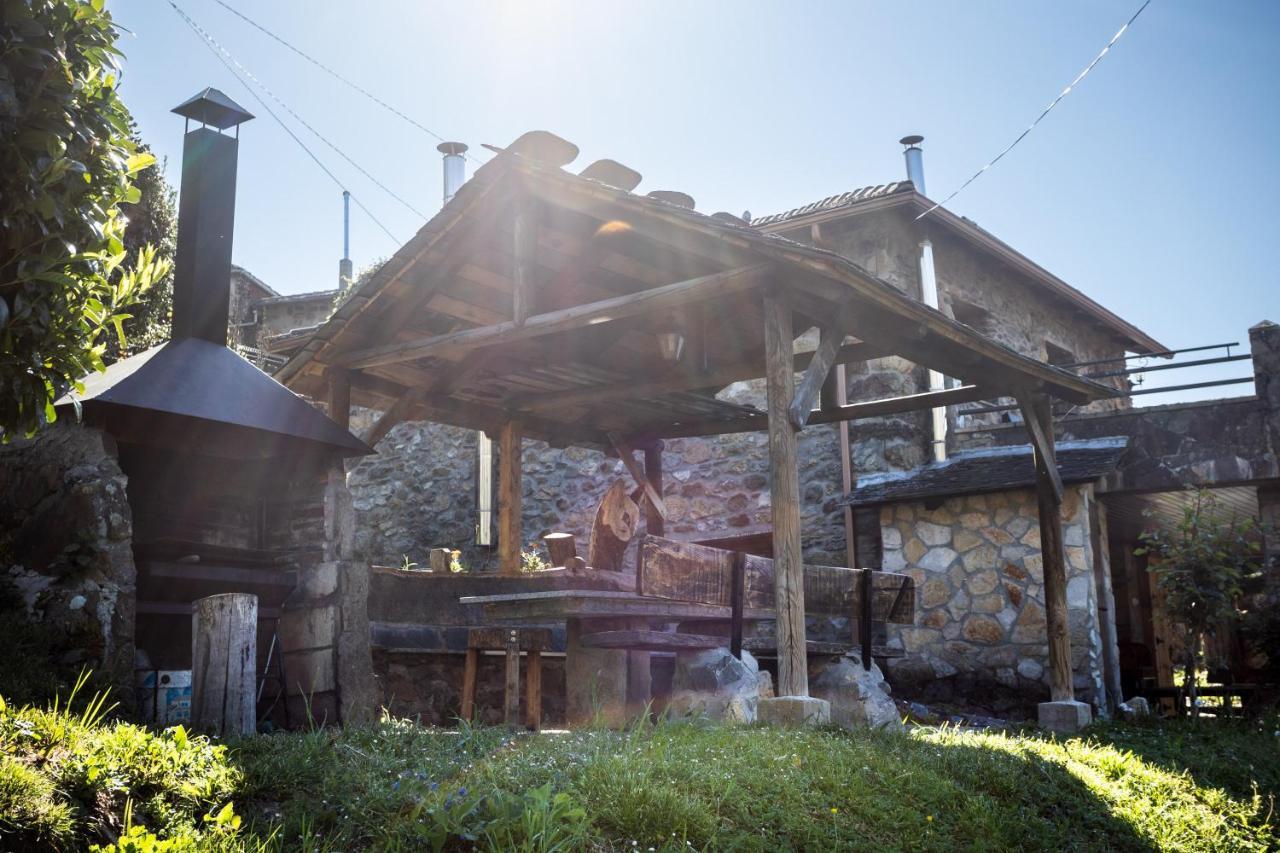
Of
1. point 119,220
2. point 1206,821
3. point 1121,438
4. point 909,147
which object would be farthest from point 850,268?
point 909,147

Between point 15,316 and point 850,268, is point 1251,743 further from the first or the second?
point 15,316

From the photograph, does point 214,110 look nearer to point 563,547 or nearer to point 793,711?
point 563,547

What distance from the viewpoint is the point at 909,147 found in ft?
53.4

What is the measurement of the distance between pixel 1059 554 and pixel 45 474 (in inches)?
302

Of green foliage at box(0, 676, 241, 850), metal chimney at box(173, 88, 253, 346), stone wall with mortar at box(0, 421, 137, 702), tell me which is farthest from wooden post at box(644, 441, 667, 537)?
green foliage at box(0, 676, 241, 850)

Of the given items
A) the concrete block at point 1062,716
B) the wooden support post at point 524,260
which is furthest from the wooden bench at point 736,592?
the wooden support post at point 524,260

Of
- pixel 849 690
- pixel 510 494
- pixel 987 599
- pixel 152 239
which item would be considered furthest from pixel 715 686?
pixel 152 239

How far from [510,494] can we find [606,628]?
4292mm

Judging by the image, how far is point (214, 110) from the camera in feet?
27.2

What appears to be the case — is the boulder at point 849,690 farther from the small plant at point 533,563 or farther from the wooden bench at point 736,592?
the small plant at point 533,563

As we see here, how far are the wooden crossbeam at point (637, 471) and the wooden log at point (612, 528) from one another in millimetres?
2594

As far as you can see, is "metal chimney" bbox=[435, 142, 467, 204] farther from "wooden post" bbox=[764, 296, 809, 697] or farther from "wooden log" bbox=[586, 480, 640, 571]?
"wooden post" bbox=[764, 296, 809, 697]

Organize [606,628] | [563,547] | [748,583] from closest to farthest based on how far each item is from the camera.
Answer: [606,628]
[748,583]
[563,547]

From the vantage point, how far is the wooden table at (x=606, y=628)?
6.66 meters
